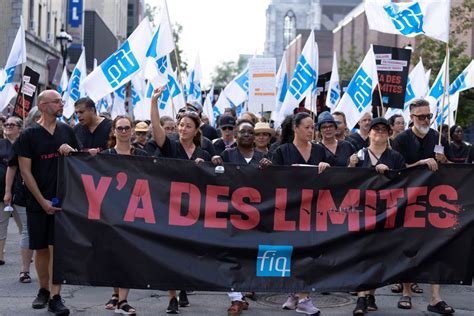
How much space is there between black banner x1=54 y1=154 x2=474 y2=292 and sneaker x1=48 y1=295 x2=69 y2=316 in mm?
412

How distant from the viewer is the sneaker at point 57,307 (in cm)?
794

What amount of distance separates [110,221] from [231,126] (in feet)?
11.8

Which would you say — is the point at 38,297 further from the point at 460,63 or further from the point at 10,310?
the point at 460,63

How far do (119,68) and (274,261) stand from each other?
5.53 m

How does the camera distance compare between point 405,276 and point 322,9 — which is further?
point 322,9

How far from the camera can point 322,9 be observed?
141250 mm

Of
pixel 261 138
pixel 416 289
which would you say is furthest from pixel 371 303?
pixel 261 138

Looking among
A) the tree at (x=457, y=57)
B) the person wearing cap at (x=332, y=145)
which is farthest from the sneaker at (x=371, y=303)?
the tree at (x=457, y=57)

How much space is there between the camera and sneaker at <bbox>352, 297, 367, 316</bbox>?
27.3 feet

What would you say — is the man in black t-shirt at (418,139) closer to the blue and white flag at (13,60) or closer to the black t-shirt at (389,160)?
the black t-shirt at (389,160)

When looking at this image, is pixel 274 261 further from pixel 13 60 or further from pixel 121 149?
pixel 13 60

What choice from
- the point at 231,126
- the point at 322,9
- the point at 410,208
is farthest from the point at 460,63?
the point at 322,9

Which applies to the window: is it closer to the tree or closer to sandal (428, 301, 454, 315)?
the tree

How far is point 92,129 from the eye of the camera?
990cm
